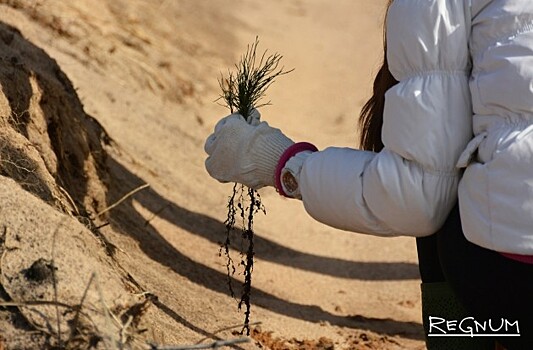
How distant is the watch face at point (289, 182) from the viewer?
2.53 metres

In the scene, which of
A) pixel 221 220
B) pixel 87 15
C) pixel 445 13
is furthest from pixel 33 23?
pixel 445 13

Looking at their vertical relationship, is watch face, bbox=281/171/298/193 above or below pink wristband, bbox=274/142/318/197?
below

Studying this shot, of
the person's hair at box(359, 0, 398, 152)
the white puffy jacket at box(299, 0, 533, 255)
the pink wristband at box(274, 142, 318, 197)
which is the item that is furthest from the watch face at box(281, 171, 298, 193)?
the person's hair at box(359, 0, 398, 152)

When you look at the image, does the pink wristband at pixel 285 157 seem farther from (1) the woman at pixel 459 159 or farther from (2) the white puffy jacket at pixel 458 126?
(2) the white puffy jacket at pixel 458 126

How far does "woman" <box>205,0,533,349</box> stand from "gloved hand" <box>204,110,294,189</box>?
0.65ft

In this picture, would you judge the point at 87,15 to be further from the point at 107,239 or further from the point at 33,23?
the point at 107,239

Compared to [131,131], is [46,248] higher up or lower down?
lower down

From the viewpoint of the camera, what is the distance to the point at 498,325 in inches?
90.4

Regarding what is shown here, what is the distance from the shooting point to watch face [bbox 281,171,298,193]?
2531 mm

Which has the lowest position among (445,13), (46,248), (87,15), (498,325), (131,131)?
(46,248)

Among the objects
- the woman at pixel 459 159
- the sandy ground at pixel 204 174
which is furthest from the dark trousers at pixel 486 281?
the sandy ground at pixel 204 174

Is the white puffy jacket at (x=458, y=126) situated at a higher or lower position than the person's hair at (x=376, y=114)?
lower

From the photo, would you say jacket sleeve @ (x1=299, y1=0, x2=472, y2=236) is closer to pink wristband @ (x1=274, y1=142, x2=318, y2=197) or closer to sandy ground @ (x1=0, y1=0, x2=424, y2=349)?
pink wristband @ (x1=274, y1=142, x2=318, y2=197)

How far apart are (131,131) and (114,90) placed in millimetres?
393
